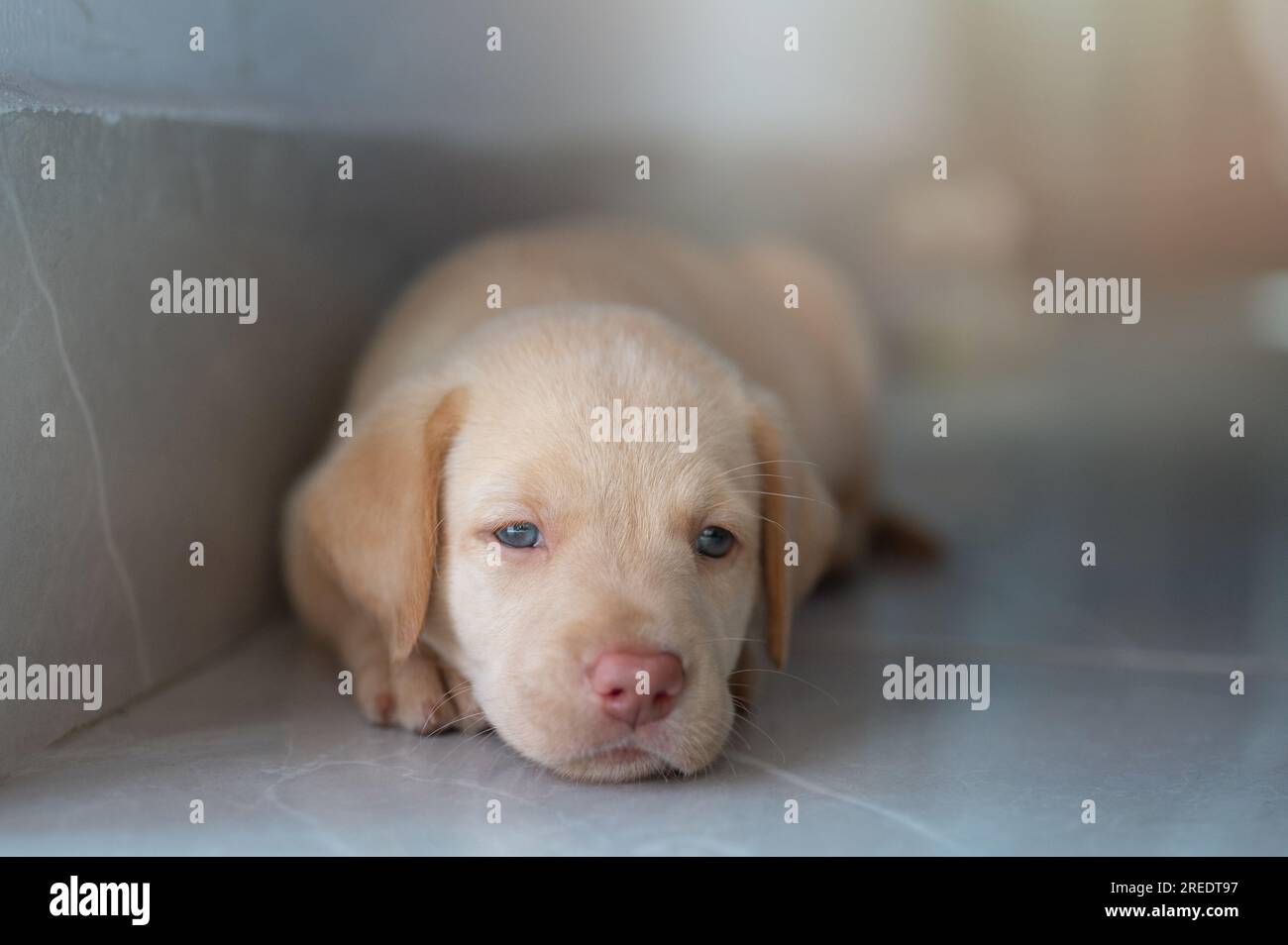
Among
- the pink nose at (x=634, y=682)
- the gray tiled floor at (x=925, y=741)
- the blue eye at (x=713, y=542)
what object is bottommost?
the gray tiled floor at (x=925, y=741)

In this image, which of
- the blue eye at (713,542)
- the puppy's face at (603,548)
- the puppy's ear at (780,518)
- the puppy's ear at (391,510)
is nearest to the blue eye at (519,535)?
the puppy's face at (603,548)

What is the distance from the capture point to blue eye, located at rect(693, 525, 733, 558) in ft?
9.53

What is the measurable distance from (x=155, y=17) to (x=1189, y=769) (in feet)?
10.7

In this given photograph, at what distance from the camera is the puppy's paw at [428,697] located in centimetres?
299

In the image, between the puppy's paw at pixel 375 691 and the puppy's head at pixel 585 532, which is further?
the puppy's paw at pixel 375 691

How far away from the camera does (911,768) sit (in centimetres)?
280

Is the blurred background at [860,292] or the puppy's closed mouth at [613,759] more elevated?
the blurred background at [860,292]

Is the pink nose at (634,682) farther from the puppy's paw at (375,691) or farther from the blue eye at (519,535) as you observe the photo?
the puppy's paw at (375,691)

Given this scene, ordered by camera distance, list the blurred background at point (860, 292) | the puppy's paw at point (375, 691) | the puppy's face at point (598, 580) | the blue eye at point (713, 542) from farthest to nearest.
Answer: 1. the puppy's paw at point (375, 691)
2. the blue eye at point (713, 542)
3. the blurred background at point (860, 292)
4. the puppy's face at point (598, 580)

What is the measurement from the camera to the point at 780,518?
314 cm

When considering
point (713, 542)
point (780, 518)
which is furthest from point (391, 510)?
point (780, 518)

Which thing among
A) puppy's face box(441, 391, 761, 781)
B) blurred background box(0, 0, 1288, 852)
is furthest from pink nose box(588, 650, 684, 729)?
blurred background box(0, 0, 1288, 852)

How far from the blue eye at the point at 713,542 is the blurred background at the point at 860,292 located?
0.50 m

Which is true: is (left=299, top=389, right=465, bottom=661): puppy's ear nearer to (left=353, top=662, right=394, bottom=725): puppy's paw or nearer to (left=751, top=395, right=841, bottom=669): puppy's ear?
(left=353, top=662, right=394, bottom=725): puppy's paw
